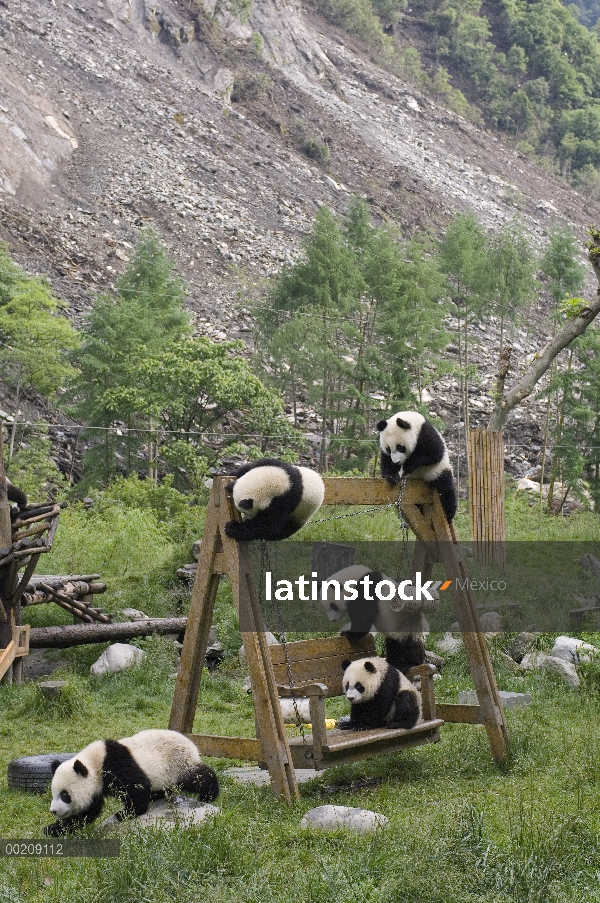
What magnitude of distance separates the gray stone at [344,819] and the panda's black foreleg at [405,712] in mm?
1024

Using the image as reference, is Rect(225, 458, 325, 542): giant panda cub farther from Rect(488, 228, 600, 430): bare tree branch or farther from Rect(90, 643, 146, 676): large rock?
Rect(488, 228, 600, 430): bare tree branch

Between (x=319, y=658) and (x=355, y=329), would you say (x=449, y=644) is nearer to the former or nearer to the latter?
(x=319, y=658)

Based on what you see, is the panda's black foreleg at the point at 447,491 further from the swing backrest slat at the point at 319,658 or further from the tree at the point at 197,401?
the tree at the point at 197,401

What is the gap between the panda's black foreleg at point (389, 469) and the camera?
600 centimetres

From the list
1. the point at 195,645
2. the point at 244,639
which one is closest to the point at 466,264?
the point at 195,645

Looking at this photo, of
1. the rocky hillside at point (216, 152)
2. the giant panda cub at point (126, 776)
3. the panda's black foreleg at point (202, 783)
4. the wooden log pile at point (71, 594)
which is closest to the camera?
the giant panda cub at point (126, 776)

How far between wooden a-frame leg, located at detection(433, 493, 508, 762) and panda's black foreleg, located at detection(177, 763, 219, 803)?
1880 millimetres

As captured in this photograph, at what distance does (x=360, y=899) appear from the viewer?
11.2ft

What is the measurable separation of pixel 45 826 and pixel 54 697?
2853 mm

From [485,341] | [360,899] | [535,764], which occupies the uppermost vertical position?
[360,899]

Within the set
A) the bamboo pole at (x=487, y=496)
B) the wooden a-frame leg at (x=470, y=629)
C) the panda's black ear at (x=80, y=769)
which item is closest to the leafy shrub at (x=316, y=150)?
the bamboo pole at (x=487, y=496)

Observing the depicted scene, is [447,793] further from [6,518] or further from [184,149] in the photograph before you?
[184,149]

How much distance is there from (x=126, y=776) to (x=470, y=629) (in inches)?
96.5

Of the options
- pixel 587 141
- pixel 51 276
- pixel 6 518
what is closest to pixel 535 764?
pixel 6 518
